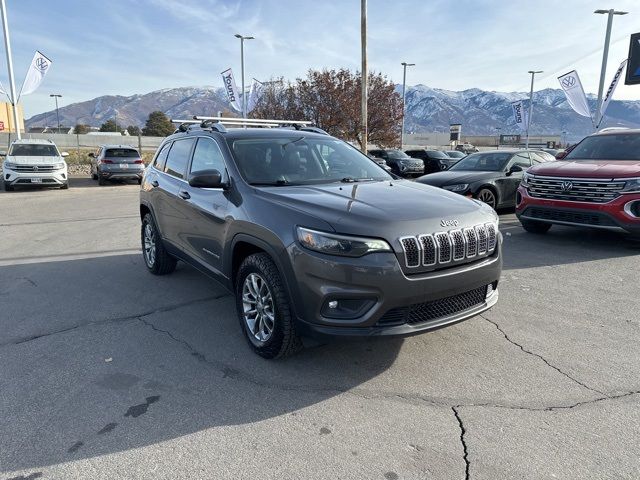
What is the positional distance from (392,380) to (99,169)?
19251 mm

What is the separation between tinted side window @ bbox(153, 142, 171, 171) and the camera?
18.9ft

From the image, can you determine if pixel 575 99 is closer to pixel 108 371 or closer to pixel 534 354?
pixel 534 354

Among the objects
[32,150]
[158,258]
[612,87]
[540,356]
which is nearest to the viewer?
[540,356]

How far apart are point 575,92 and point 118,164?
23.3m

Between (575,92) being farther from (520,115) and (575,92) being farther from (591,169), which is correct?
(591,169)

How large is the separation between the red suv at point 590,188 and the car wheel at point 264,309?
577cm

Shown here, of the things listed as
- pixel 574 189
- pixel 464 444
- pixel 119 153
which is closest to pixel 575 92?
pixel 574 189

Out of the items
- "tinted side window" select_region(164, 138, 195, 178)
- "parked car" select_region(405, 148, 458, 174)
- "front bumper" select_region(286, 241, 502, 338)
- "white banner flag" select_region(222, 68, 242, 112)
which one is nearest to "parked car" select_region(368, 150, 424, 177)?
"parked car" select_region(405, 148, 458, 174)

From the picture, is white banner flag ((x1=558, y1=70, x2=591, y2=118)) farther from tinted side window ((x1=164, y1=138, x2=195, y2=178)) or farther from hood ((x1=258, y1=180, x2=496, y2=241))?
hood ((x1=258, y1=180, x2=496, y2=241))

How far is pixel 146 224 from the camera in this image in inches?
245

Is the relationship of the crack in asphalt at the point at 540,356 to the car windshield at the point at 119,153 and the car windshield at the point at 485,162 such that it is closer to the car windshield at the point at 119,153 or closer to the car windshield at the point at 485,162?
the car windshield at the point at 485,162

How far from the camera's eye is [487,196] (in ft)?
33.8

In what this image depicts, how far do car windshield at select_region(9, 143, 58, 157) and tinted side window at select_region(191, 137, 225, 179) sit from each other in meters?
15.1

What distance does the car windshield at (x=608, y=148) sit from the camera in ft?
25.8
